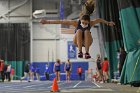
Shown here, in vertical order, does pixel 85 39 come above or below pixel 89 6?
below

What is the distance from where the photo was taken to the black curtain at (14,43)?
33812 millimetres

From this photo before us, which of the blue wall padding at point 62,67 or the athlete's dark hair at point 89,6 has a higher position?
the athlete's dark hair at point 89,6

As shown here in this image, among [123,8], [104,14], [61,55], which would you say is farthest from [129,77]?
[61,55]

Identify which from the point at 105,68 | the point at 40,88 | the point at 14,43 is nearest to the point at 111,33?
the point at 105,68

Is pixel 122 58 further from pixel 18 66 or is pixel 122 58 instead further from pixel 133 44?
pixel 18 66

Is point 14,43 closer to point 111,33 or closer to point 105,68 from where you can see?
point 111,33

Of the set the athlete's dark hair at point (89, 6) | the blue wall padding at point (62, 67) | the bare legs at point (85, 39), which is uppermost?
the athlete's dark hair at point (89, 6)

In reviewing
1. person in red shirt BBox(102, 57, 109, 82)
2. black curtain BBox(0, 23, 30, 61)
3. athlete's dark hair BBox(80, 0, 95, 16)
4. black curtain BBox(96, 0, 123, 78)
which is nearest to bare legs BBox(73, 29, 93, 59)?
athlete's dark hair BBox(80, 0, 95, 16)

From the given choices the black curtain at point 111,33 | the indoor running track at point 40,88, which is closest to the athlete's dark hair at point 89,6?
the indoor running track at point 40,88

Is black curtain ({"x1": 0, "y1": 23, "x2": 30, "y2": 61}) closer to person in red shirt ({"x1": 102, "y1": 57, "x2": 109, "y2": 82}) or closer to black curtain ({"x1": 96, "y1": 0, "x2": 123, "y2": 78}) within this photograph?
black curtain ({"x1": 96, "y1": 0, "x2": 123, "y2": 78})

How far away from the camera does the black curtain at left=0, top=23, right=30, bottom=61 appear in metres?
33.8

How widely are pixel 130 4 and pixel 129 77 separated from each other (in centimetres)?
315

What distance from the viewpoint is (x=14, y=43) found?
33.9m

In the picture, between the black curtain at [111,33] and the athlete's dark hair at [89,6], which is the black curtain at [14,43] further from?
the athlete's dark hair at [89,6]
